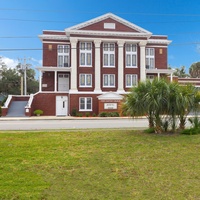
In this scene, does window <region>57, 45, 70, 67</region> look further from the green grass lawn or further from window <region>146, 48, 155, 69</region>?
the green grass lawn

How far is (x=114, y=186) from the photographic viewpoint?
400cm

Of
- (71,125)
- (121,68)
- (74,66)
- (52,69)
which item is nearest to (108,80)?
(121,68)

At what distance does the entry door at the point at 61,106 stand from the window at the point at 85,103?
2161mm

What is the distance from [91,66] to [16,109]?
40.1 ft

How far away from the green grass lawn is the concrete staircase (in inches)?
855

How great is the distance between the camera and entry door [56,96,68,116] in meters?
30.1

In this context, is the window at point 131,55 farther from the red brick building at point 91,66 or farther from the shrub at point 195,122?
the shrub at point 195,122

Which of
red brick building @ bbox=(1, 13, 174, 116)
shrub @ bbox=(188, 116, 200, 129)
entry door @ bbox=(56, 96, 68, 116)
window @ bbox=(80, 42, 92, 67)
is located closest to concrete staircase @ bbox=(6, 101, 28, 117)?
red brick building @ bbox=(1, 13, 174, 116)

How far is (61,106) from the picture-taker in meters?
30.1

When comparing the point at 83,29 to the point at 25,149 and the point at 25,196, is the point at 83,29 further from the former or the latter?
the point at 25,196

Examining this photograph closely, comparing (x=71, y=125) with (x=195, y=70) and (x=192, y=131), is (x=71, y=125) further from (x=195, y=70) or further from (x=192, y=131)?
(x=195, y=70)

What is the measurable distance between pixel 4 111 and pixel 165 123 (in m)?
23.9

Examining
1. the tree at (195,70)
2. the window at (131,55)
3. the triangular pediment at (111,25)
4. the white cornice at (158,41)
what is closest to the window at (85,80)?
the window at (131,55)

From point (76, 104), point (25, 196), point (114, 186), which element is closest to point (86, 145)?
point (114, 186)
